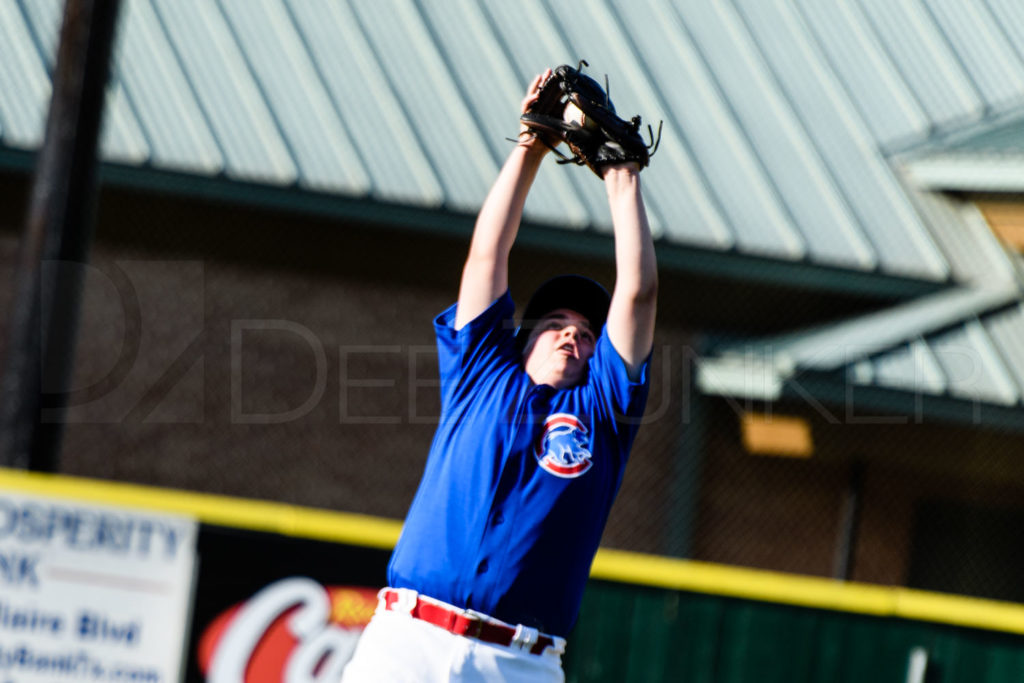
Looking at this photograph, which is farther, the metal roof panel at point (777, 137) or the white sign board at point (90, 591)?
the metal roof panel at point (777, 137)

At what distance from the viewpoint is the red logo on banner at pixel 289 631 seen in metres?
4.53

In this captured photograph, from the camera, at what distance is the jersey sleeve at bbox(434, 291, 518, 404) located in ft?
10.0

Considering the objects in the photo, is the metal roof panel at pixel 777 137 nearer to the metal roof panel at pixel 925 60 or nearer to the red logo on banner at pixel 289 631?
the metal roof panel at pixel 925 60

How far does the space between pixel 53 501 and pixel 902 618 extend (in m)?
3.23

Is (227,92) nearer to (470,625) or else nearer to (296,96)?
(296,96)

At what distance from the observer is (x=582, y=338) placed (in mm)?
3117

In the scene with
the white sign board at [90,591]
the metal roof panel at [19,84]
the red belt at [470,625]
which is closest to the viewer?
the red belt at [470,625]

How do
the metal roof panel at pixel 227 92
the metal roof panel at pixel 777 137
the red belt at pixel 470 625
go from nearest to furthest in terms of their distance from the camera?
the red belt at pixel 470 625, the metal roof panel at pixel 227 92, the metal roof panel at pixel 777 137

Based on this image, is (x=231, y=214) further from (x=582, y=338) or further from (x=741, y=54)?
(x=582, y=338)

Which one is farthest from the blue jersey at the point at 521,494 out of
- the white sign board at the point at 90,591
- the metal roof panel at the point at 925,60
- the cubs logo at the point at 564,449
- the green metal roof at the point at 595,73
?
the metal roof panel at the point at 925,60

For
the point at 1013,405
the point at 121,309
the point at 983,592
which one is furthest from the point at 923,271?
the point at 121,309

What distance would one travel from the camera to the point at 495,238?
3.04 metres

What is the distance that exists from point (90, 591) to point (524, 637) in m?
2.26

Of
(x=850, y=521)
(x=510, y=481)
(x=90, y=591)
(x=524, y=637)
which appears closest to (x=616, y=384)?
(x=510, y=481)
